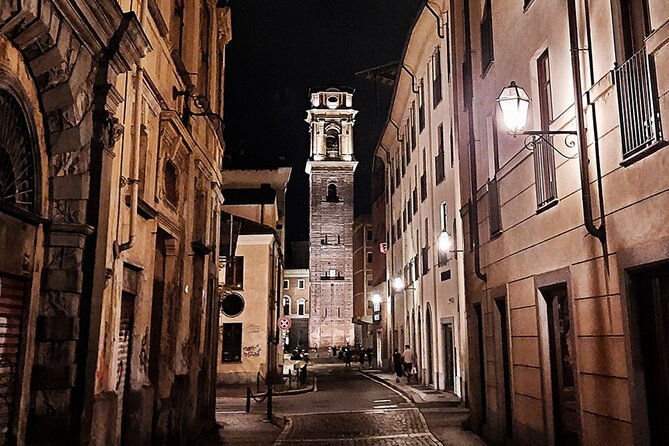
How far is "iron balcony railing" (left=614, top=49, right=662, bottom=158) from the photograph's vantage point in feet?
21.0

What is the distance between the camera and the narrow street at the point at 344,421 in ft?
47.5

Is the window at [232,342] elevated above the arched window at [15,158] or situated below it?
below

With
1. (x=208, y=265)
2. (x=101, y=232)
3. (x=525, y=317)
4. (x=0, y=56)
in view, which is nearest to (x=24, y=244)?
(x=101, y=232)

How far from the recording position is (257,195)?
124ft

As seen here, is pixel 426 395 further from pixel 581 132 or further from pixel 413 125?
pixel 581 132

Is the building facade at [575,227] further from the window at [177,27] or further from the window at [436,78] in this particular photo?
the window at [436,78]

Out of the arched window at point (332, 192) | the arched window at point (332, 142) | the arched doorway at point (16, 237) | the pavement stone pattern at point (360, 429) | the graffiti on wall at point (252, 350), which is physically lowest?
the pavement stone pattern at point (360, 429)

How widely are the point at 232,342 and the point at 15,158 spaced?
966 inches

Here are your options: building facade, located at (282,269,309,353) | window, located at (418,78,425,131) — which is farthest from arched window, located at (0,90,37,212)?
building facade, located at (282,269,309,353)

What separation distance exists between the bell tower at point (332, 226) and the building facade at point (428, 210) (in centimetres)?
3353

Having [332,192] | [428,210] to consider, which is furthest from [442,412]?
[332,192]

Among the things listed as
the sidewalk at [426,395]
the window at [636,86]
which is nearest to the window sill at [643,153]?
the window at [636,86]

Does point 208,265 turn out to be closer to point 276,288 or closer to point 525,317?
point 525,317

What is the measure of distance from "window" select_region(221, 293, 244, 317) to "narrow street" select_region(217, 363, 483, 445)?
642 centimetres
